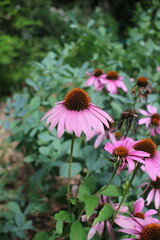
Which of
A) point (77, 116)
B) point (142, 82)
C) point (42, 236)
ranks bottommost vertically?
point (42, 236)

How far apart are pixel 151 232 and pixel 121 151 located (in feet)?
0.72

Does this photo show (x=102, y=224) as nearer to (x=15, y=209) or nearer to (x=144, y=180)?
(x=144, y=180)

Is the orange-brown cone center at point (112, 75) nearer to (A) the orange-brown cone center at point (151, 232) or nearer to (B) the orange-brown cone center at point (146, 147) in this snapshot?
(B) the orange-brown cone center at point (146, 147)

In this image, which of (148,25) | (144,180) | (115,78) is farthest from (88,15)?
(144,180)

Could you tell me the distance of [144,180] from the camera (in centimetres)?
107

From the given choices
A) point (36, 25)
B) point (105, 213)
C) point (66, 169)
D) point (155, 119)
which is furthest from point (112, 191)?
point (36, 25)

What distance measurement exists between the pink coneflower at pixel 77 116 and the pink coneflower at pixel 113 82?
508mm

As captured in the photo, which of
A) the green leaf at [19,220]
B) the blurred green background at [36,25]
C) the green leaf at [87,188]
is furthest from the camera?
the blurred green background at [36,25]

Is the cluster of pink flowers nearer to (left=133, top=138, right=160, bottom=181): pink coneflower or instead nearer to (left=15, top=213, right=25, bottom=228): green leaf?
(left=133, top=138, right=160, bottom=181): pink coneflower

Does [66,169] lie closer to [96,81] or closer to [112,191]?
[112,191]

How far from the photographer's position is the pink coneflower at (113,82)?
1.32m

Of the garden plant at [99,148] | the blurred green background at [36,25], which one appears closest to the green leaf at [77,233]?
the garden plant at [99,148]

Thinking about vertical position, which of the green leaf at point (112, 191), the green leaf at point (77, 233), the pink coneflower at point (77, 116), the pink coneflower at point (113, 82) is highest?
the pink coneflower at point (113, 82)

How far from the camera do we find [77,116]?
776mm
